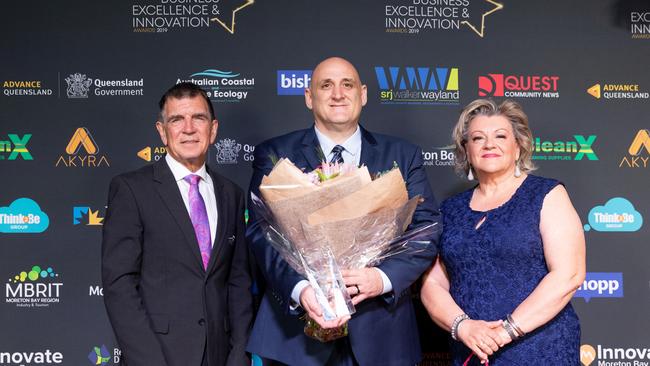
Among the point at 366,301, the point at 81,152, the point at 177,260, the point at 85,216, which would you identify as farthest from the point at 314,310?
the point at 81,152

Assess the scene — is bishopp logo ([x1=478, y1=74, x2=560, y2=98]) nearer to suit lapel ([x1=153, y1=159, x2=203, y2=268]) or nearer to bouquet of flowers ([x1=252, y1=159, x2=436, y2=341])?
bouquet of flowers ([x1=252, y1=159, x2=436, y2=341])

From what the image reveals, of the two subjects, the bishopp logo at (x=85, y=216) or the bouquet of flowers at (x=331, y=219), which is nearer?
the bouquet of flowers at (x=331, y=219)

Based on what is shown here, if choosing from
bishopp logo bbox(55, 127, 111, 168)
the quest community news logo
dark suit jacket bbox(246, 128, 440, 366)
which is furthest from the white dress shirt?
the quest community news logo

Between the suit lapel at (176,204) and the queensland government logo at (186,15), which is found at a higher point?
the queensland government logo at (186,15)

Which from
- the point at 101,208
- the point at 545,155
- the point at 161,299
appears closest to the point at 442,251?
the point at 161,299

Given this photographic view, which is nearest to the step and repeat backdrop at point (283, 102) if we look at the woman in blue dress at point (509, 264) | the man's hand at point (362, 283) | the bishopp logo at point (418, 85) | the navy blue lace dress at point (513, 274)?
the bishopp logo at point (418, 85)

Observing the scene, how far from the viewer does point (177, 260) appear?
2469 mm

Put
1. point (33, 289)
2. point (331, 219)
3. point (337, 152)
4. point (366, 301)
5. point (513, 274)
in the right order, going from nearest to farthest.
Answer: point (331, 219) → point (366, 301) → point (513, 274) → point (337, 152) → point (33, 289)

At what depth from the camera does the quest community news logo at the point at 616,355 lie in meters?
3.66

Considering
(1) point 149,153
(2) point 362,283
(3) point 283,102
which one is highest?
(3) point 283,102

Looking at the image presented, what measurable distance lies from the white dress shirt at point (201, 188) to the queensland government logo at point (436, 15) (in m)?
1.66

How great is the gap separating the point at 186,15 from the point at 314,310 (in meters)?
2.32

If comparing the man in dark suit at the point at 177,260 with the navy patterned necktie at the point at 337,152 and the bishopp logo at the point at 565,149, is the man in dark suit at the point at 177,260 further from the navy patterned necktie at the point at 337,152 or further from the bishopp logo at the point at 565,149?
the bishopp logo at the point at 565,149

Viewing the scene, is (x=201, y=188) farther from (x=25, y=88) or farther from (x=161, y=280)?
(x=25, y=88)
